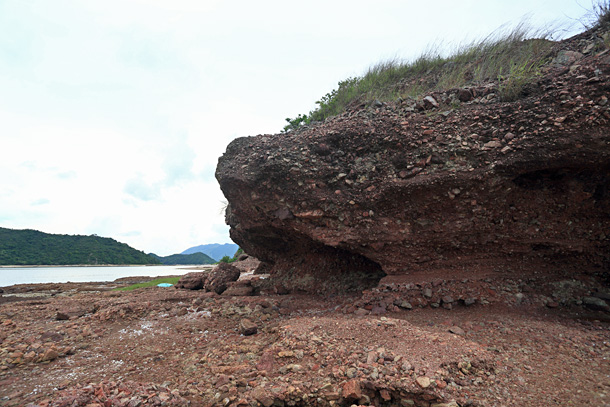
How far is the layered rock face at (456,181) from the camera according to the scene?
5727 mm

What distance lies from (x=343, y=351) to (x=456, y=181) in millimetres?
4050

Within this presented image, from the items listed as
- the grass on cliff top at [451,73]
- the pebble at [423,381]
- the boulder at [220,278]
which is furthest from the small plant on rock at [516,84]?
the boulder at [220,278]

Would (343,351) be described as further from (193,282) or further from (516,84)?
(193,282)

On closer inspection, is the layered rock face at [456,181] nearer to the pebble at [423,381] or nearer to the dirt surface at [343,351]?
the dirt surface at [343,351]

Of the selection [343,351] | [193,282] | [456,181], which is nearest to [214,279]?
[193,282]

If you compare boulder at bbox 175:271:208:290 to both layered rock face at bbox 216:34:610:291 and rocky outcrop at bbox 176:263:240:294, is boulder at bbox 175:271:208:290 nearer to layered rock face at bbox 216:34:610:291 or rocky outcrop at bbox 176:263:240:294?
rocky outcrop at bbox 176:263:240:294

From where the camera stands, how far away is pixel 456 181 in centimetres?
618

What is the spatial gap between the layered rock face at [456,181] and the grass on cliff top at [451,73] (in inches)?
30.1

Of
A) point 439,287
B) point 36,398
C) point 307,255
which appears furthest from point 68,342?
point 439,287

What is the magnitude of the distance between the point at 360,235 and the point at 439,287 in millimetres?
2019

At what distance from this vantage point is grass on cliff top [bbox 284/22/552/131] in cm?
756

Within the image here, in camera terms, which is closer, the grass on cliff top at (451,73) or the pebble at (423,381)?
the pebble at (423,381)

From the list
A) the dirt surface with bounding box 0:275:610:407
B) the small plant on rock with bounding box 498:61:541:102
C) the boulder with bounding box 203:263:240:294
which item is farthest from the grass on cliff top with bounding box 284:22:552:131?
the boulder with bounding box 203:263:240:294

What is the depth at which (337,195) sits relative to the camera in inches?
287
